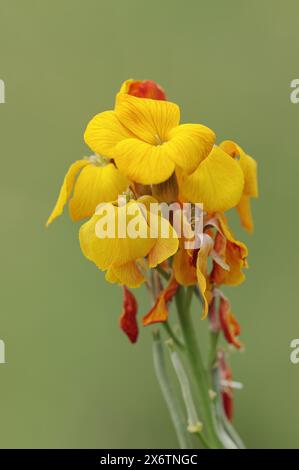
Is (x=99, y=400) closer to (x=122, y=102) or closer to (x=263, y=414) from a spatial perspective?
(x=263, y=414)

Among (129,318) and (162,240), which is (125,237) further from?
(129,318)

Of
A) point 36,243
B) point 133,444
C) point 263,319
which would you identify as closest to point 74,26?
point 36,243

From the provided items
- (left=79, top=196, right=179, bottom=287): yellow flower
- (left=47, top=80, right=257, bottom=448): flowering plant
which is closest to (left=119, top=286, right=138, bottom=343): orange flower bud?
(left=47, top=80, right=257, bottom=448): flowering plant

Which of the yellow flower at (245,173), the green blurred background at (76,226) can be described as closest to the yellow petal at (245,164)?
the yellow flower at (245,173)

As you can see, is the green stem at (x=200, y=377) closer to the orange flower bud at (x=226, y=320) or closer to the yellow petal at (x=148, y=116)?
the orange flower bud at (x=226, y=320)

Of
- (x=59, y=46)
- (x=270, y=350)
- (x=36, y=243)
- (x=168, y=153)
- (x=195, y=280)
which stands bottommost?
(x=270, y=350)

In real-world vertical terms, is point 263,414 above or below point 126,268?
below
